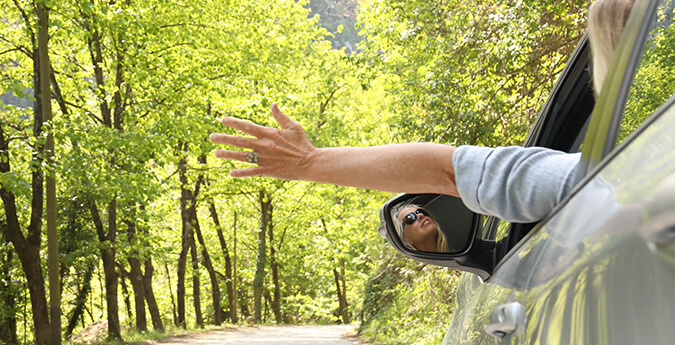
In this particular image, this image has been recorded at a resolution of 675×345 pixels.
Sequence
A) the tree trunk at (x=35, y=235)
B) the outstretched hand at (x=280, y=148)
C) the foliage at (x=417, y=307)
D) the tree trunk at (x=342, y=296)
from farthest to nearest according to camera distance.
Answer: the tree trunk at (x=342, y=296) < the tree trunk at (x=35, y=235) < the foliage at (x=417, y=307) < the outstretched hand at (x=280, y=148)

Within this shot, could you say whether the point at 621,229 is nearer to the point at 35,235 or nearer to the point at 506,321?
the point at 506,321

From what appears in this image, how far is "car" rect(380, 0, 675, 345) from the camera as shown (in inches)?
29.5

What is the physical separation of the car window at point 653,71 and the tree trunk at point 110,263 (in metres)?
16.6

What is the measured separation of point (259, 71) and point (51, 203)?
8.82m

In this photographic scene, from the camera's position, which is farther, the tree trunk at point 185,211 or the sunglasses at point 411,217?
the tree trunk at point 185,211

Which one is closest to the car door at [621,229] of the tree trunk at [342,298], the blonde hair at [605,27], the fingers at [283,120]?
the blonde hair at [605,27]

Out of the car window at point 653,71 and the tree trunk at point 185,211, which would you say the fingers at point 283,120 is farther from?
the tree trunk at point 185,211

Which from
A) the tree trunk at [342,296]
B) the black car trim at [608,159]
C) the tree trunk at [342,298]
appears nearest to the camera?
the black car trim at [608,159]

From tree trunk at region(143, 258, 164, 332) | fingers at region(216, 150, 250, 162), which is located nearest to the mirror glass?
fingers at region(216, 150, 250, 162)

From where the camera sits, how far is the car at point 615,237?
75cm

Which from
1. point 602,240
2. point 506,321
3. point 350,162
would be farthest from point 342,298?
point 602,240

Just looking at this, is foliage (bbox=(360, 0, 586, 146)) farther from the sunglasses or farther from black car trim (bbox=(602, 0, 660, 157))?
black car trim (bbox=(602, 0, 660, 157))

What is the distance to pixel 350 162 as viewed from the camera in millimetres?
1601

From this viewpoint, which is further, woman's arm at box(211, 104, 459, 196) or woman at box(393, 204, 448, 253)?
woman at box(393, 204, 448, 253)
